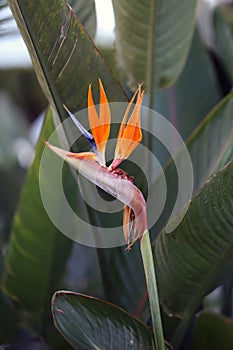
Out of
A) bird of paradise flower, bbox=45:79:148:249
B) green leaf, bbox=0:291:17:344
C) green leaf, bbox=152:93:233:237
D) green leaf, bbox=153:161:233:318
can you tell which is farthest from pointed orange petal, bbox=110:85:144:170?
green leaf, bbox=0:291:17:344

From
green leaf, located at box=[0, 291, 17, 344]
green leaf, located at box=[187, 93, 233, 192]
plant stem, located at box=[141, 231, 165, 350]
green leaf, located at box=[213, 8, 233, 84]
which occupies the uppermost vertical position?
green leaf, located at box=[213, 8, 233, 84]

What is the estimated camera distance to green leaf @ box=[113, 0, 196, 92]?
0.71 meters

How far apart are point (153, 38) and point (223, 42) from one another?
24 cm

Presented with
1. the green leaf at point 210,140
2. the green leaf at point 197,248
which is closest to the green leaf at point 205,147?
the green leaf at point 210,140

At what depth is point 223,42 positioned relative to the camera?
936 mm

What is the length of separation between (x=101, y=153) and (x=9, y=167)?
97 cm

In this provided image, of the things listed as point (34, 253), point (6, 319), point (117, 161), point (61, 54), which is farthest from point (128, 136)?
point (6, 319)

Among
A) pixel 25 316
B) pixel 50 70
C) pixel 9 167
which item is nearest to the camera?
pixel 50 70

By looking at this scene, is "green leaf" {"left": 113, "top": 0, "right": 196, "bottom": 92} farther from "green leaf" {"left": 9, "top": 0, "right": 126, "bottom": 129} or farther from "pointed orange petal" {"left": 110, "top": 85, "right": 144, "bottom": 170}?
"pointed orange petal" {"left": 110, "top": 85, "right": 144, "bottom": 170}

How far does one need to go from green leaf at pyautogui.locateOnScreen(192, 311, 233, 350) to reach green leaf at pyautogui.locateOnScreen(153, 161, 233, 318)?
0.06 meters

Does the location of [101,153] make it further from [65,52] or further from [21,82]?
[21,82]

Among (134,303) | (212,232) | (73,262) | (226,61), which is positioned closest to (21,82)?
(73,262)

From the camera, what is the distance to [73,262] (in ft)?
4.12

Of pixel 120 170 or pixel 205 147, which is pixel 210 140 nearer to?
pixel 205 147
